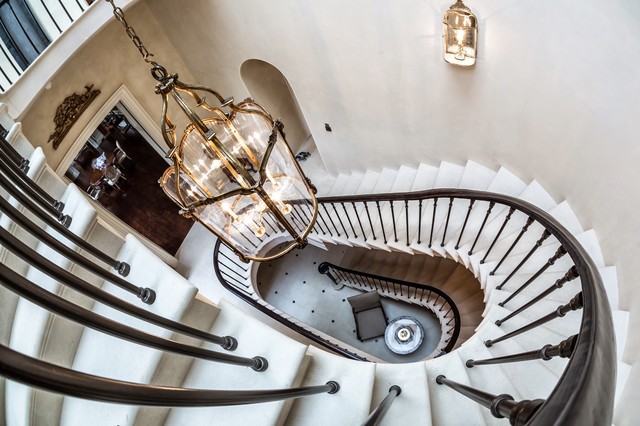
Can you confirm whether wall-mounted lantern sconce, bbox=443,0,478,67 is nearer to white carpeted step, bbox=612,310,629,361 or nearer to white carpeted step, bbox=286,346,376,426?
white carpeted step, bbox=612,310,629,361

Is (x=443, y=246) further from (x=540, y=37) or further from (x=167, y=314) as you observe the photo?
(x=167, y=314)

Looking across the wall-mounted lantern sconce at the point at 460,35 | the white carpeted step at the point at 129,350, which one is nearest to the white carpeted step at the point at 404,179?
the wall-mounted lantern sconce at the point at 460,35

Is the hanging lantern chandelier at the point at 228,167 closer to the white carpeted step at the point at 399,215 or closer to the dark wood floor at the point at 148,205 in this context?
the white carpeted step at the point at 399,215

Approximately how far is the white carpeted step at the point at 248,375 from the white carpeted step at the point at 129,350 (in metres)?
0.27

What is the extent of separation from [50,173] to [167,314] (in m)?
1.67

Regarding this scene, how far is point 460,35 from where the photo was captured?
3740 mm

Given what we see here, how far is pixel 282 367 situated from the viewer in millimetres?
2092

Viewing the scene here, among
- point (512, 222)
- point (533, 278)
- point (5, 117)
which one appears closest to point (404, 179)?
point (512, 222)

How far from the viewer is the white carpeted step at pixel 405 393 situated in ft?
7.54

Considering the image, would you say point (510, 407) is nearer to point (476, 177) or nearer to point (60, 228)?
point (60, 228)

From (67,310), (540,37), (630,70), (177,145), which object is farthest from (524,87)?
(67,310)

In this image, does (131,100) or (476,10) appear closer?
(476,10)

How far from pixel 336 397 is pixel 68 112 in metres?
5.08

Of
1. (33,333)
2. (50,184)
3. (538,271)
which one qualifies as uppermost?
(538,271)
